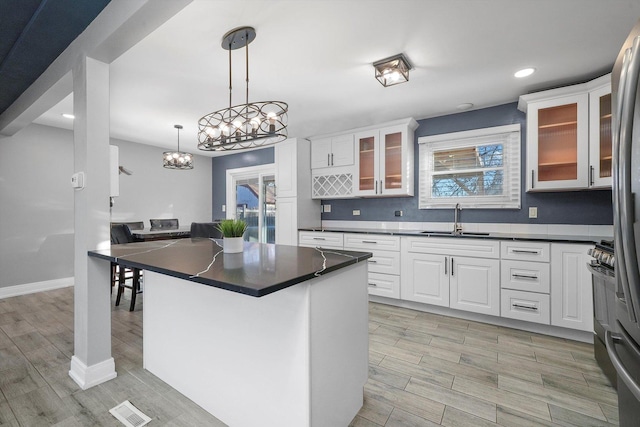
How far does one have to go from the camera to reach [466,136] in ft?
11.8

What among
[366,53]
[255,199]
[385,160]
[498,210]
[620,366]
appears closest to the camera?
[620,366]

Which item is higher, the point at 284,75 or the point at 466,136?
the point at 284,75

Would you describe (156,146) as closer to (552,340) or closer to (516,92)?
(516,92)

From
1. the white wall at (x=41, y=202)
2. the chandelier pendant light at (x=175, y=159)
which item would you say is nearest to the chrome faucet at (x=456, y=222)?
the chandelier pendant light at (x=175, y=159)

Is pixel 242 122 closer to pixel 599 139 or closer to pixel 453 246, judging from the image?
pixel 453 246

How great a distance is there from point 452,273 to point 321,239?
5.68ft

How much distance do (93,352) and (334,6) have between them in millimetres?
2757

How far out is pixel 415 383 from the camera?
1956mm

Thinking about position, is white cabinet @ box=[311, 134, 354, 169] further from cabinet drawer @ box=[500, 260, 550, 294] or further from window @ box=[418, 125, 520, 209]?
cabinet drawer @ box=[500, 260, 550, 294]

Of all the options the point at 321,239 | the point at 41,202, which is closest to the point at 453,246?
the point at 321,239

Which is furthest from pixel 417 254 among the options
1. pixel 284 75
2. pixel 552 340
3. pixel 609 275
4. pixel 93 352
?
pixel 93 352

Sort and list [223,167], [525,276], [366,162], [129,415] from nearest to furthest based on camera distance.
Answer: [129,415]
[525,276]
[366,162]
[223,167]

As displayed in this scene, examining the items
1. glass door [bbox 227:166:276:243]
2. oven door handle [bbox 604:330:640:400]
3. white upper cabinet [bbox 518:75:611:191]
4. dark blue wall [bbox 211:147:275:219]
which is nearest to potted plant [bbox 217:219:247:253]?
oven door handle [bbox 604:330:640:400]

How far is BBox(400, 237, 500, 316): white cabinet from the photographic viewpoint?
2.94 metres
